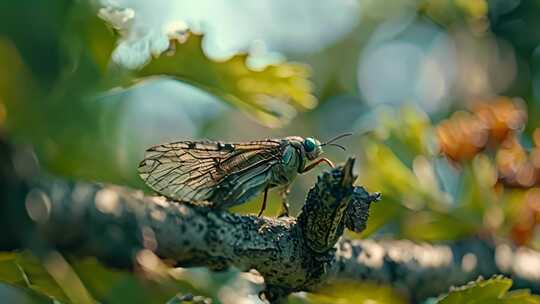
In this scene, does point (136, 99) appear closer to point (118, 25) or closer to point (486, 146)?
point (486, 146)

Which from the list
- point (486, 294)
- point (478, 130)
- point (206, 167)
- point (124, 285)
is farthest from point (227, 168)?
point (478, 130)

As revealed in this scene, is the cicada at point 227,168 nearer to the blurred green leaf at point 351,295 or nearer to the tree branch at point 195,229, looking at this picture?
the tree branch at point 195,229

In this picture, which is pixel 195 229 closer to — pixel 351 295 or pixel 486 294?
pixel 351 295

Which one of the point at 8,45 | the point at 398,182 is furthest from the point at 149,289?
the point at 398,182

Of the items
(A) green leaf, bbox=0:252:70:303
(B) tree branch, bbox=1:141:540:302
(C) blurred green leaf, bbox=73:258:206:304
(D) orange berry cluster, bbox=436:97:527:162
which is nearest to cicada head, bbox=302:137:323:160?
(B) tree branch, bbox=1:141:540:302

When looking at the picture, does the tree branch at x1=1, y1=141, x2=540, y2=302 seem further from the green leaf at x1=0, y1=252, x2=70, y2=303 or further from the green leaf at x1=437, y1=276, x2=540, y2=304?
the green leaf at x1=437, y1=276, x2=540, y2=304

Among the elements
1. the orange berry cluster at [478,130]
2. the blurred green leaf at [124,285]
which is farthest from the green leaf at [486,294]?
the orange berry cluster at [478,130]
